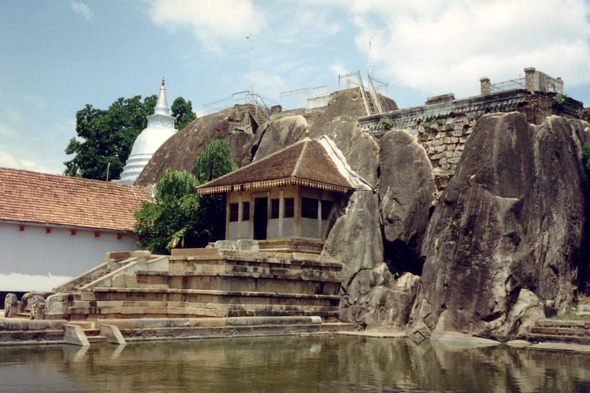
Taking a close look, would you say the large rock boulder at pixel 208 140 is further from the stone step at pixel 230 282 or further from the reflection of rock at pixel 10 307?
the reflection of rock at pixel 10 307

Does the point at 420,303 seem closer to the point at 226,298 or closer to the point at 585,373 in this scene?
the point at 226,298

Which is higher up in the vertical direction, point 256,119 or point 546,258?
point 256,119

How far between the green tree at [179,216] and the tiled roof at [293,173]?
5.10 feet

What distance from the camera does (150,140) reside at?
43000 mm

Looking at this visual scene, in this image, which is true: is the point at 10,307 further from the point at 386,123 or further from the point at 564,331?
the point at 564,331

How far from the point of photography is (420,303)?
803 inches

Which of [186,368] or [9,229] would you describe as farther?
[9,229]

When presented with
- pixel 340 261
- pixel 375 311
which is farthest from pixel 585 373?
pixel 340 261

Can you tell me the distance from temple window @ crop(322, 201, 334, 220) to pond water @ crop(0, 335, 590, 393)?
7870 millimetres

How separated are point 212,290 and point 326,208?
6636mm

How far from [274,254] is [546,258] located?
8.76 meters

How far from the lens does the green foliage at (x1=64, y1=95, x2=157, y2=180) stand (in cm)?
4659

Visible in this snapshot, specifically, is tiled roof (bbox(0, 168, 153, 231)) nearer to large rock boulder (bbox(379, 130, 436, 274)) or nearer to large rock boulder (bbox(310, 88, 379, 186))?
large rock boulder (bbox(310, 88, 379, 186))

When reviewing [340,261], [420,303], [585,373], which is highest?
[340,261]
